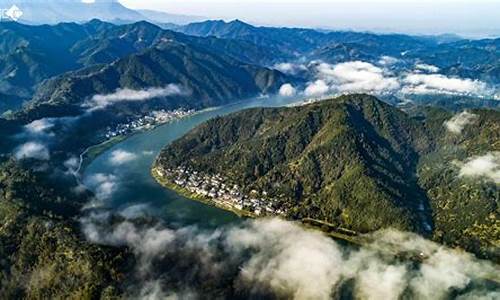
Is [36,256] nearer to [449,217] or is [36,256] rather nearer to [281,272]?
[281,272]

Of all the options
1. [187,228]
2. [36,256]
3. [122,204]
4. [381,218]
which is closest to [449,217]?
[381,218]

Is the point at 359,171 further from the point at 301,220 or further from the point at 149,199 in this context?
the point at 149,199

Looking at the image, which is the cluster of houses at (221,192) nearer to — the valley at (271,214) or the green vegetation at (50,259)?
the valley at (271,214)

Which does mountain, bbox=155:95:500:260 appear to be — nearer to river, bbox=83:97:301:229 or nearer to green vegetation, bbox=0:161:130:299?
river, bbox=83:97:301:229

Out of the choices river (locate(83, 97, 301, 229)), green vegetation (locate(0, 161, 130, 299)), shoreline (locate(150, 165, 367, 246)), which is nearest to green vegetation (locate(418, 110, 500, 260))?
shoreline (locate(150, 165, 367, 246))

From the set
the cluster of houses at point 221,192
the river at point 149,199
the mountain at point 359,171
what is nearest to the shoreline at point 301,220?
the cluster of houses at point 221,192
